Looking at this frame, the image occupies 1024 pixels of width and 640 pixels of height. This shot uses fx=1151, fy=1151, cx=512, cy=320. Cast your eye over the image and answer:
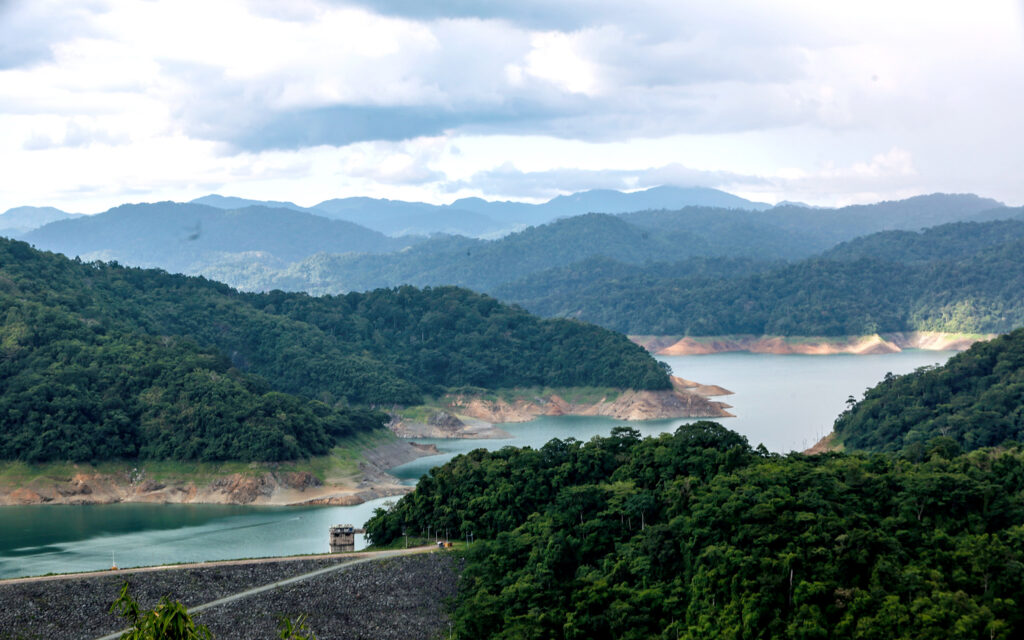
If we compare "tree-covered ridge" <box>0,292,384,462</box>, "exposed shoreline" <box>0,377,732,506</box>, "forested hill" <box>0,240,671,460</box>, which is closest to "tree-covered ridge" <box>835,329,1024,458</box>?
"exposed shoreline" <box>0,377,732,506</box>

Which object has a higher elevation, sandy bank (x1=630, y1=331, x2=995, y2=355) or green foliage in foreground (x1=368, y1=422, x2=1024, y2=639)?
sandy bank (x1=630, y1=331, x2=995, y2=355)

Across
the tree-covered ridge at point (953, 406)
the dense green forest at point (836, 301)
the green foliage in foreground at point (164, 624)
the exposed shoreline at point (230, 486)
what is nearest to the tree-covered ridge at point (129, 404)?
the exposed shoreline at point (230, 486)

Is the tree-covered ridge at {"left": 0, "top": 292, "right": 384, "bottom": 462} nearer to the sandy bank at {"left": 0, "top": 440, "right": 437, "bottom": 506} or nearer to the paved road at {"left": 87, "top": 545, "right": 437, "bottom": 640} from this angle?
the sandy bank at {"left": 0, "top": 440, "right": 437, "bottom": 506}

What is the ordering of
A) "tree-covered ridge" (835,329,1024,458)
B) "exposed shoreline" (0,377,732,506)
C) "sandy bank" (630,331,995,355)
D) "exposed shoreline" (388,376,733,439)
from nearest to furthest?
"tree-covered ridge" (835,329,1024,458) < "exposed shoreline" (0,377,732,506) < "exposed shoreline" (388,376,733,439) < "sandy bank" (630,331,995,355)

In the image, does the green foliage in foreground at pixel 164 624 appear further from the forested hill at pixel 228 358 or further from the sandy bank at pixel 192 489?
the forested hill at pixel 228 358

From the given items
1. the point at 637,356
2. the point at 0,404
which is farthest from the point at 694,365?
the point at 0,404

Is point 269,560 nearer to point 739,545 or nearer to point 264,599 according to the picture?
point 264,599

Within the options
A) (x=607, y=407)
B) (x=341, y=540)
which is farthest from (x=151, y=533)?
(x=607, y=407)
